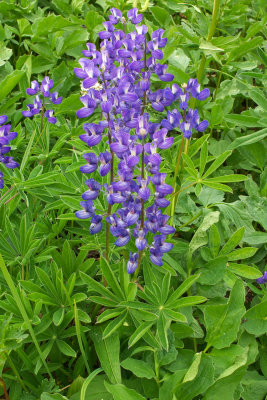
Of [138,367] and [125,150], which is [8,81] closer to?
[125,150]

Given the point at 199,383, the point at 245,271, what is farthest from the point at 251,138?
the point at 199,383

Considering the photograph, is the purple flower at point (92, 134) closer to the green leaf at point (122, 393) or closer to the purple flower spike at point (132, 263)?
the purple flower spike at point (132, 263)

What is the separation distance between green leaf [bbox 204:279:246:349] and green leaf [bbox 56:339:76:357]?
0.53 metres

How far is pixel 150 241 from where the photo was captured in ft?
5.90

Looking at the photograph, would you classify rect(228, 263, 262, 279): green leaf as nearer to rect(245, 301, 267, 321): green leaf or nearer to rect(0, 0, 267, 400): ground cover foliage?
rect(0, 0, 267, 400): ground cover foliage

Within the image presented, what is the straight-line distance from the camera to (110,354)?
5.62 ft

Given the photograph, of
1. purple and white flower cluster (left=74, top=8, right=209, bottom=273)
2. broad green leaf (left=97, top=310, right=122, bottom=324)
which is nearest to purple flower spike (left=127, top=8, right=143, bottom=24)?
purple and white flower cluster (left=74, top=8, right=209, bottom=273)

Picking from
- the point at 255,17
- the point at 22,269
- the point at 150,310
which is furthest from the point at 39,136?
the point at 255,17

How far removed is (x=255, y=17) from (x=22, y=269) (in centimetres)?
295

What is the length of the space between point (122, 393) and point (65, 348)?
12.1 inches

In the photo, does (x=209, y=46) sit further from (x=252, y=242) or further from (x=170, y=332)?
(x=170, y=332)

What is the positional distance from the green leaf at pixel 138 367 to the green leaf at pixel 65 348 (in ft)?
0.67

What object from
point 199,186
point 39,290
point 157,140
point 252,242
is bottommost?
point 252,242

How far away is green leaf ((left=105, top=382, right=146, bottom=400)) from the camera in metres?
1.55
